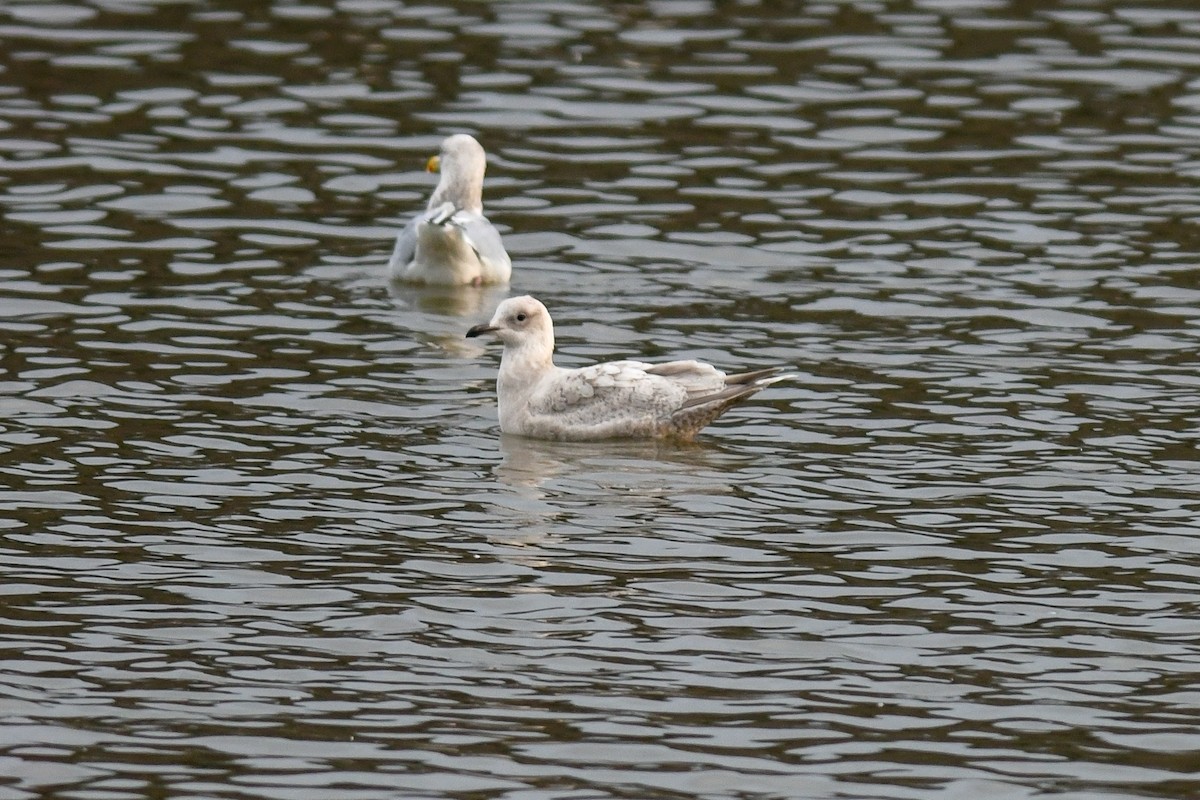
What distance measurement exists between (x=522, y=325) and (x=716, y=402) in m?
1.33

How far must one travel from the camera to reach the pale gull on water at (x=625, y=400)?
42.0 ft

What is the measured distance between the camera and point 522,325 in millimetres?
13250

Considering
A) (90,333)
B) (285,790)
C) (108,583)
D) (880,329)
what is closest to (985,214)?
(880,329)

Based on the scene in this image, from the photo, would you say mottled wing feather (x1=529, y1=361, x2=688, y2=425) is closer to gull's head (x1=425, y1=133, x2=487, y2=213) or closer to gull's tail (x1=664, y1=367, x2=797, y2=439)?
gull's tail (x1=664, y1=367, x2=797, y2=439)

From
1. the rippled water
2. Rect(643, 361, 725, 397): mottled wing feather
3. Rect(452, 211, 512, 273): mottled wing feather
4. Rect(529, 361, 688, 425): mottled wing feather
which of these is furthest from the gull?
Rect(643, 361, 725, 397): mottled wing feather

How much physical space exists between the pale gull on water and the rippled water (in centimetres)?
21

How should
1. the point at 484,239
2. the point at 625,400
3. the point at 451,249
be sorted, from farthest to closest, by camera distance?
the point at 484,239 < the point at 451,249 < the point at 625,400

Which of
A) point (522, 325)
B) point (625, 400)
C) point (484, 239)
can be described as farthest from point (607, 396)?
point (484, 239)

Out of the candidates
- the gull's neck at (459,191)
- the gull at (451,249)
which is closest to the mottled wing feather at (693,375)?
the gull at (451,249)

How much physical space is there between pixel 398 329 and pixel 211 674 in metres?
6.68

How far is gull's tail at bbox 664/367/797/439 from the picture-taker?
12.8 m

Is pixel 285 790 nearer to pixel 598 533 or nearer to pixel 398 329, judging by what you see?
pixel 598 533

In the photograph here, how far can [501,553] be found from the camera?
10.6 m

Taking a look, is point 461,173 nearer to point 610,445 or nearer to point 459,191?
point 459,191
